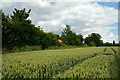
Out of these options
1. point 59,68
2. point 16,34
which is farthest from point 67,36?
point 59,68

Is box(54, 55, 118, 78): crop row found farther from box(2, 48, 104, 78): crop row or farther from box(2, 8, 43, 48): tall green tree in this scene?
box(2, 8, 43, 48): tall green tree

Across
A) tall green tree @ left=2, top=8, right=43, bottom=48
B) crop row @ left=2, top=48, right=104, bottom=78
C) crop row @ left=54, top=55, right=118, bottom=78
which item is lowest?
crop row @ left=2, top=48, right=104, bottom=78

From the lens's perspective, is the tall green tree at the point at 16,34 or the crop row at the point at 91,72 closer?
the crop row at the point at 91,72

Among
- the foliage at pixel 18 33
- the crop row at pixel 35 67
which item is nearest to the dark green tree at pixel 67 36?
the foliage at pixel 18 33

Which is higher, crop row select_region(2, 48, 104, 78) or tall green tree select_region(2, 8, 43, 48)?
tall green tree select_region(2, 8, 43, 48)

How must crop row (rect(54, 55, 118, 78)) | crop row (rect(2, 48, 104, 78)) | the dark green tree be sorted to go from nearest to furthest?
crop row (rect(54, 55, 118, 78)), crop row (rect(2, 48, 104, 78)), the dark green tree

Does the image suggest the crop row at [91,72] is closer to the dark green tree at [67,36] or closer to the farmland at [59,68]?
the farmland at [59,68]

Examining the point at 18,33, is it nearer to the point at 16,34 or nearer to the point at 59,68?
the point at 16,34

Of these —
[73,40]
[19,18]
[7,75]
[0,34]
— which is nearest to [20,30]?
[0,34]

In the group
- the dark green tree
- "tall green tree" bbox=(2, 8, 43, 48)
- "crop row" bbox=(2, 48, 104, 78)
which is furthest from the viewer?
the dark green tree

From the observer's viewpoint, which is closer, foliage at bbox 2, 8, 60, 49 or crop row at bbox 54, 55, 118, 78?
crop row at bbox 54, 55, 118, 78

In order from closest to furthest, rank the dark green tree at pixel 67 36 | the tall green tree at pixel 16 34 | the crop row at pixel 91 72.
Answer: the crop row at pixel 91 72, the tall green tree at pixel 16 34, the dark green tree at pixel 67 36

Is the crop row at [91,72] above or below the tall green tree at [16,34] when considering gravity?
below

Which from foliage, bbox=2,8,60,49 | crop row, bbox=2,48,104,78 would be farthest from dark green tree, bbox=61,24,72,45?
crop row, bbox=2,48,104,78
